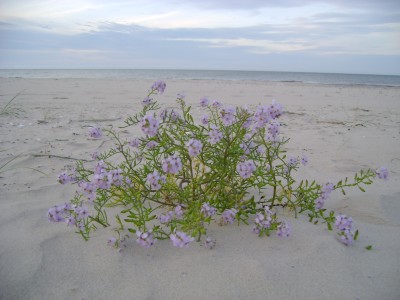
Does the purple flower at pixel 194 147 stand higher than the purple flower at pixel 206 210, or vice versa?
the purple flower at pixel 194 147

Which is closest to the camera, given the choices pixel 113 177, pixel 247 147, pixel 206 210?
pixel 113 177

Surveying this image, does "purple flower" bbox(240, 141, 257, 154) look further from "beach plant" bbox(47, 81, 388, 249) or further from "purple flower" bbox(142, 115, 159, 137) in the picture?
"purple flower" bbox(142, 115, 159, 137)

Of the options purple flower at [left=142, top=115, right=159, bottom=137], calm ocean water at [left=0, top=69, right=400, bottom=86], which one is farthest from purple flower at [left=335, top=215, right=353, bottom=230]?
calm ocean water at [left=0, top=69, right=400, bottom=86]

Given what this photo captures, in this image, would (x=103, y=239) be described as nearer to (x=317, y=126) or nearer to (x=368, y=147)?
(x=368, y=147)

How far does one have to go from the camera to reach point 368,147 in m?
4.68

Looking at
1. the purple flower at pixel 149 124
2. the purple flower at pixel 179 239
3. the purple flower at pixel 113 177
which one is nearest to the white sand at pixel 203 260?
the purple flower at pixel 179 239

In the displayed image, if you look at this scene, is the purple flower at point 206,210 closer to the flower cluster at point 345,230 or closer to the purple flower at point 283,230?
the purple flower at point 283,230

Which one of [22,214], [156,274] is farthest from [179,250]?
[22,214]

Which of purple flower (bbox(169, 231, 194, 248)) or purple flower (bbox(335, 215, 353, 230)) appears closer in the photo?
purple flower (bbox(169, 231, 194, 248))

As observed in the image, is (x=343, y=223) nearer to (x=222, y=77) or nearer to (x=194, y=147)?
(x=194, y=147)

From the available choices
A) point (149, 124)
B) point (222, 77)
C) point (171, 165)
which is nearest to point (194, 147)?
point (171, 165)

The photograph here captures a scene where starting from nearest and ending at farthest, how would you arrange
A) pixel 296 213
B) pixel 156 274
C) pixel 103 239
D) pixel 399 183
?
1. pixel 156 274
2. pixel 103 239
3. pixel 296 213
4. pixel 399 183

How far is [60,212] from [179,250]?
745 mm

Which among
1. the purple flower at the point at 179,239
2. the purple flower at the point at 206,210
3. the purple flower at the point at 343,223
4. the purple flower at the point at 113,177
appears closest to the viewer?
the purple flower at the point at 179,239
